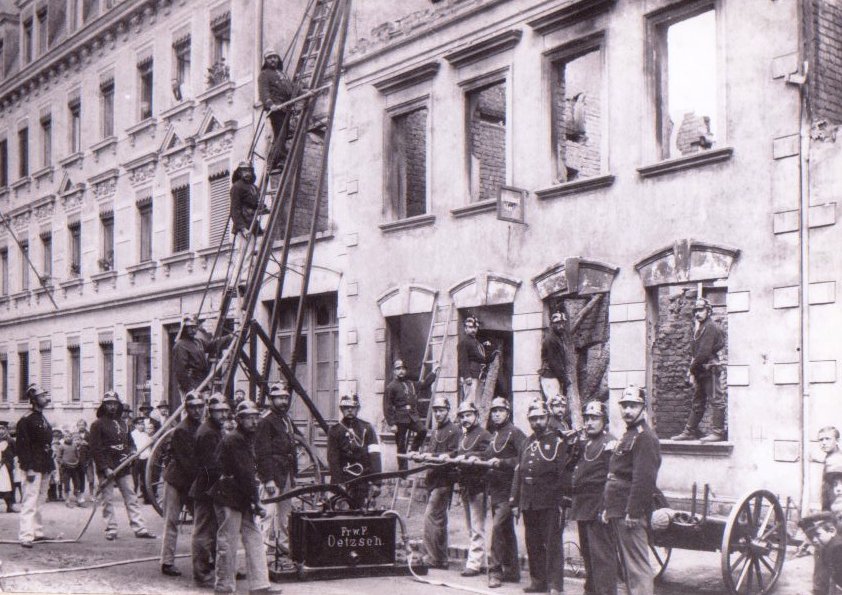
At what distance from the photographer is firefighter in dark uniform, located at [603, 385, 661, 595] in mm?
8609

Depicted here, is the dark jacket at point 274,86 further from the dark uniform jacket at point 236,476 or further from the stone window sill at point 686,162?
the dark uniform jacket at point 236,476

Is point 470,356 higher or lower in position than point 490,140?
lower

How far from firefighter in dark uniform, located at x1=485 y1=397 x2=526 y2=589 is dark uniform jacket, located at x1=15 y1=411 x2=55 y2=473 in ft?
18.2

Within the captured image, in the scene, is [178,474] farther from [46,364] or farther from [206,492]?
[46,364]

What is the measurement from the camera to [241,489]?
938 cm

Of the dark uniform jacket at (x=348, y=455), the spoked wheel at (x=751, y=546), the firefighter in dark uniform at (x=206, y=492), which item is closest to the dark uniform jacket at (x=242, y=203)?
the dark uniform jacket at (x=348, y=455)

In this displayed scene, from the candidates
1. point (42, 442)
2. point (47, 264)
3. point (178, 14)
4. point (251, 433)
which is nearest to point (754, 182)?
point (251, 433)

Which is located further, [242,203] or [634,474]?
[242,203]

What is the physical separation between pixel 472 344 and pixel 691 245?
3700 millimetres

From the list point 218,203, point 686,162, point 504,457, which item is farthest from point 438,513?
point 218,203

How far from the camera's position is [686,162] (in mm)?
13164

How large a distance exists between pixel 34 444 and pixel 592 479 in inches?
281

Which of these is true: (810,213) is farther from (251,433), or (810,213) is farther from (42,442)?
(42,442)

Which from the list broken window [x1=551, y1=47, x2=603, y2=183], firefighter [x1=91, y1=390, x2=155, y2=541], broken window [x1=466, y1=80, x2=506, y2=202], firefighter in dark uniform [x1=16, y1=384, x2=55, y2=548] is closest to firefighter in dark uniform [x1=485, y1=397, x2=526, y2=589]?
firefighter [x1=91, y1=390, x2=155, y2=541]
